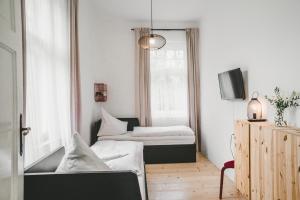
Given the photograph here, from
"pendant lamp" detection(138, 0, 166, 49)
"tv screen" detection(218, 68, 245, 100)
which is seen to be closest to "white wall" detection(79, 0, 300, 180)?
"tv screen" detection(218, 68, 245, 100)

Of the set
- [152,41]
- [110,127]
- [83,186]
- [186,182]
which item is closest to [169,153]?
[186,182]

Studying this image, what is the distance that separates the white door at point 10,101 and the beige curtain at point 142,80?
3.78m

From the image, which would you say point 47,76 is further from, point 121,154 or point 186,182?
point 186,182

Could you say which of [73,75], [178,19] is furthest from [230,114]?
[178,19]

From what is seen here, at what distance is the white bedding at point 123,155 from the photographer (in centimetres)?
240

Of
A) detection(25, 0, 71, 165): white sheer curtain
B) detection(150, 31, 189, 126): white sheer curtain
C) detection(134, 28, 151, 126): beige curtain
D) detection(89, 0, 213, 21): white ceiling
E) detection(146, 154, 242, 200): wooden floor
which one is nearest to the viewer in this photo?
detection(25, 0, 71, 165): white sheer curtain

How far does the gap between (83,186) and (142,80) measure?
12.4ft

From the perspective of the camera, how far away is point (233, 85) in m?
3.17

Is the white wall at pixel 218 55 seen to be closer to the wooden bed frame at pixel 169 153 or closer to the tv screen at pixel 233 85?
the tv screen at pixel 233 85

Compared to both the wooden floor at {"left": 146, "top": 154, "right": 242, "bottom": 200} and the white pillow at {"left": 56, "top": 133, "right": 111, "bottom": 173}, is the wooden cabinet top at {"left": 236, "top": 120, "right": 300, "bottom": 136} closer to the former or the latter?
the wooden floor at {"left": 146, "top": 154, "right": 242, "bottom": 200}

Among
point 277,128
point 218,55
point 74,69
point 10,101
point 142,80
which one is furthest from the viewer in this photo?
point 142,80

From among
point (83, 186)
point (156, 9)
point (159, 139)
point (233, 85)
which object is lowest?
point (159, 139)

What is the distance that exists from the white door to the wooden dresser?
1.89 metres

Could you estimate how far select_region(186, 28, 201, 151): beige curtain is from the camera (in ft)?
17.2
